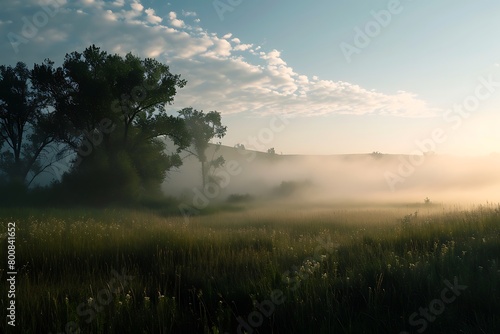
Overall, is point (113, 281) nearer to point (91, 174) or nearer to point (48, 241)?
point (48, 241)

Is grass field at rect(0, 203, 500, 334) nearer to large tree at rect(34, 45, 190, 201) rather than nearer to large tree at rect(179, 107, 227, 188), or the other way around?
large tree at rect(34, 45, 190, 201)

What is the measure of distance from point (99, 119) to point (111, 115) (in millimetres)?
1090

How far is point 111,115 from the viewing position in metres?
31.4

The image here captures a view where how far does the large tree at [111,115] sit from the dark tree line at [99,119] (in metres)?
0.08

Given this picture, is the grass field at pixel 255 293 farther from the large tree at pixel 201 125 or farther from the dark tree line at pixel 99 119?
the large tree at pixel 201 125

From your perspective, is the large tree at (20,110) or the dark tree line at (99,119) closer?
the dark tree line at (99,119)

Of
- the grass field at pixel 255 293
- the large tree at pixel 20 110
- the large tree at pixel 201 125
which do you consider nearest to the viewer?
the grass field at pixel 255 293

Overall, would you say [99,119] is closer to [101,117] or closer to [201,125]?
[101,117]

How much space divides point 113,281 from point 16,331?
1.70 metres

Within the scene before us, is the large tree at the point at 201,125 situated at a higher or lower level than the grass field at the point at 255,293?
higher

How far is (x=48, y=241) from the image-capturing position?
26.8 feet

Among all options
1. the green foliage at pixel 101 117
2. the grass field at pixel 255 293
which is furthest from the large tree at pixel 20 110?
the grass field at pixel 255 293

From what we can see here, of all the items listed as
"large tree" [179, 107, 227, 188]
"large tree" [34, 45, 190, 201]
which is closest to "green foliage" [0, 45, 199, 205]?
"large tree" [34, 45, 190, 201]

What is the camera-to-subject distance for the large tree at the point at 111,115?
1186 inches
